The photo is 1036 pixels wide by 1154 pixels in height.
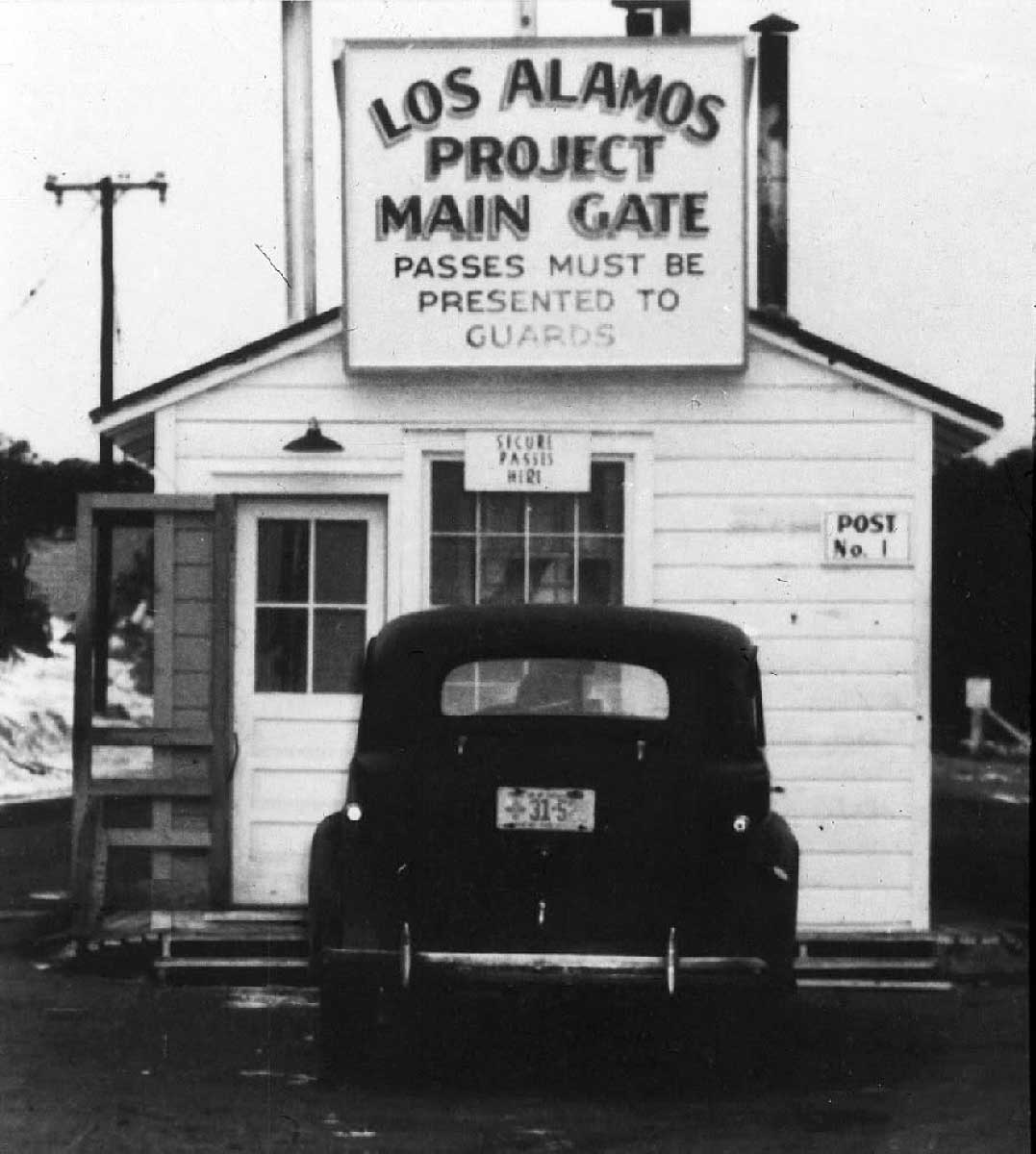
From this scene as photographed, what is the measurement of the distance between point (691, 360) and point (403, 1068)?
458 centimetres

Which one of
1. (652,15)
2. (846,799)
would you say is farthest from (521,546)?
(652,15)

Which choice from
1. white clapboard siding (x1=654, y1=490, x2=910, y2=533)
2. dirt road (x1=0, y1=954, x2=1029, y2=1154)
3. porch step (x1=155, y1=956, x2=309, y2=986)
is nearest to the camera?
dirt road (x1=0, y1=954, x2=1029, y2=1154)

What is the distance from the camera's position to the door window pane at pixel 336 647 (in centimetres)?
1250

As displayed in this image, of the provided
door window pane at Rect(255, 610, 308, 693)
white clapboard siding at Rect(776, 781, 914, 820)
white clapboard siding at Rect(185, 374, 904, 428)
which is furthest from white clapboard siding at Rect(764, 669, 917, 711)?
door window pane at Rect(255, 610, 308, 693)

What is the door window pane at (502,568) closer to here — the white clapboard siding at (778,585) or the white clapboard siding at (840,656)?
the white clapboard siding at (778,585)

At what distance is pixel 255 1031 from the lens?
383 inches

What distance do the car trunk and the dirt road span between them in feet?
2.04

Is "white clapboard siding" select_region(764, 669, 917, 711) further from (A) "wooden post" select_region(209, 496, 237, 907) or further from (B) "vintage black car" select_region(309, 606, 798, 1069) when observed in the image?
(B) "vintage black car" select_region(309, 606, 798, 1069)

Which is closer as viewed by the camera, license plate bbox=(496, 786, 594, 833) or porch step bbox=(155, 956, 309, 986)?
license plate bbox=(496, 786, 594, 833)

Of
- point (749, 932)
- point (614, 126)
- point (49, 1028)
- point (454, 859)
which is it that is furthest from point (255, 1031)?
point (614, 126)

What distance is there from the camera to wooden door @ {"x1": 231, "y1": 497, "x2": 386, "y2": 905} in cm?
1240

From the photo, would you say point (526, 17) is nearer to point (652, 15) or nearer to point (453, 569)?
point (652, 15)

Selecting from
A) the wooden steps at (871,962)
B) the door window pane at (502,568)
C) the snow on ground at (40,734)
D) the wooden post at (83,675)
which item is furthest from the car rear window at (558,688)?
the snow on ground at (40,734)

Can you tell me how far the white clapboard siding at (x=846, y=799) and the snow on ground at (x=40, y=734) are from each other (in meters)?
13.1
